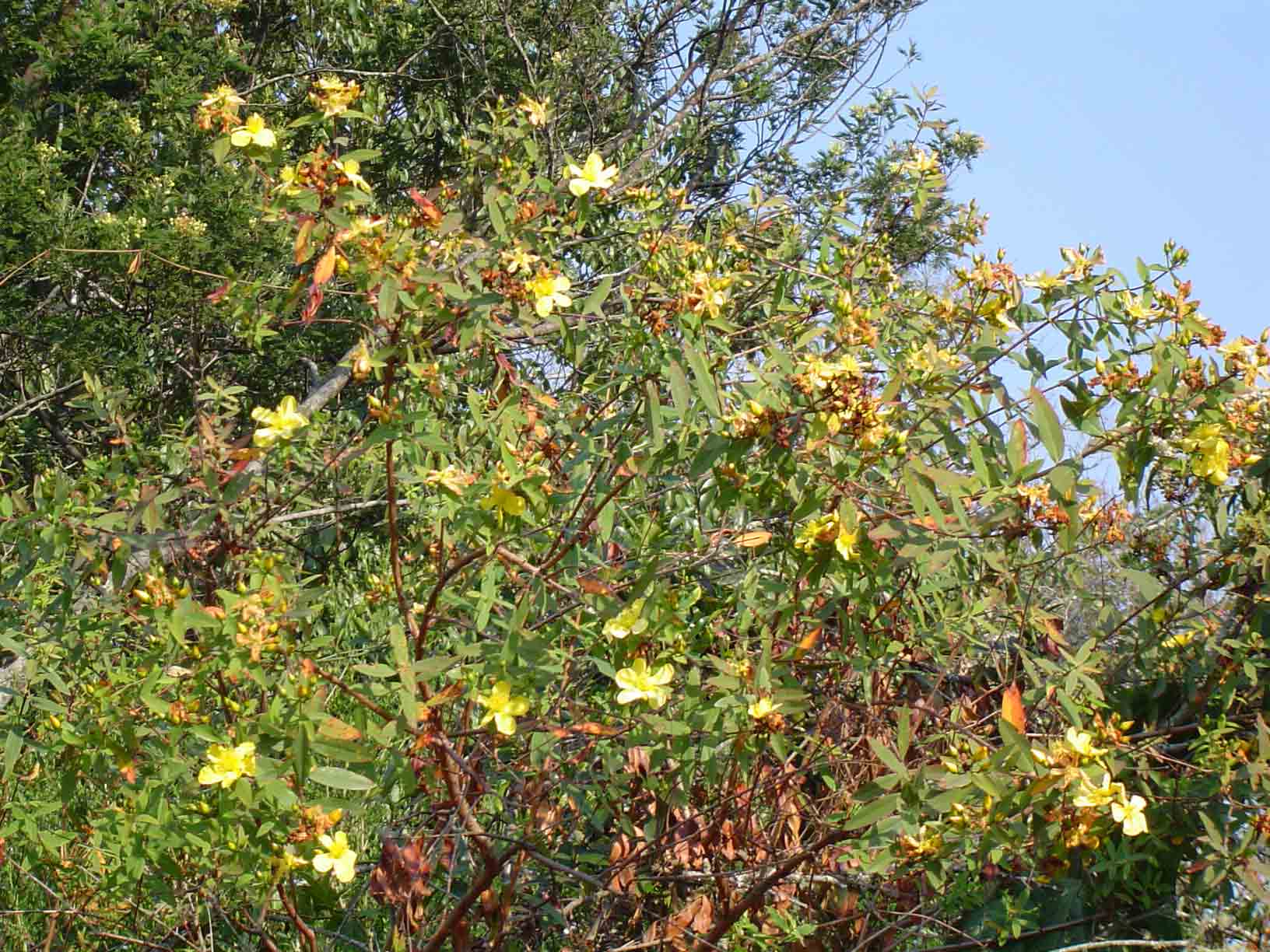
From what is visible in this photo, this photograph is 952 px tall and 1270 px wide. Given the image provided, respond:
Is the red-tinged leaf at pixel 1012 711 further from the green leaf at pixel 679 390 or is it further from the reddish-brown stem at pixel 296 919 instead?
the reddish-brown stem at pixel 296 919

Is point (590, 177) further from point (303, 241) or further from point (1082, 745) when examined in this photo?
point (1082, 745)

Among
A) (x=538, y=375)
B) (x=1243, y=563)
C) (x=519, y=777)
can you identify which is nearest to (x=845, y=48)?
(x=538, y=375)

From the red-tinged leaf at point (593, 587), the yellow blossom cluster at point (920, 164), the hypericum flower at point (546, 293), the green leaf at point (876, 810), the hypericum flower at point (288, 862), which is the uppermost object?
the yellow blossom cluster at point (920, 164)

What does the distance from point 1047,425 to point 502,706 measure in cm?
80

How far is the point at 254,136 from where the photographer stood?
187cm

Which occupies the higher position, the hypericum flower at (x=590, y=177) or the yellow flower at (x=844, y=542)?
the hypericum flower at (x=590, y=177)

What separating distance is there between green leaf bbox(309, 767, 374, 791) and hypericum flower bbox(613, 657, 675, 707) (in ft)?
1.12

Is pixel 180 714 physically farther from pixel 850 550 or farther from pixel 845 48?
pixel 845 48

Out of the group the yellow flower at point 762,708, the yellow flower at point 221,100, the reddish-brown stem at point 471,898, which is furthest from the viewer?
the reddish-brown stem at point 471,898

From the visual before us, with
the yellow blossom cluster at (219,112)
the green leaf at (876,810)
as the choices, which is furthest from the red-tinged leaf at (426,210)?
the green leaf at (876,810)

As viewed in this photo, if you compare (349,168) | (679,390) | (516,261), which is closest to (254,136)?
(349,168)

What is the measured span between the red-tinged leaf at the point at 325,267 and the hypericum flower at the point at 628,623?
60cm

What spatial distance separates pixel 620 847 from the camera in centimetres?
226

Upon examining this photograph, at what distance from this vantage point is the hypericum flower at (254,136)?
6.07 ft
